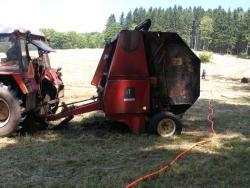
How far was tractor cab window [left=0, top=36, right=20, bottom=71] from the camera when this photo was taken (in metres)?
7.95

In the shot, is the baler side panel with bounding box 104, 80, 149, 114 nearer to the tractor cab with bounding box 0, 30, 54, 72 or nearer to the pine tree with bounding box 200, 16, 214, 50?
the tractor cab with bounding box 0, 30, 54, 72

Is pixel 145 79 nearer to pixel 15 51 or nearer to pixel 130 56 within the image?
pixel 130 56

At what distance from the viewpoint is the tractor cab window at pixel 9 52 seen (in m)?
7.95

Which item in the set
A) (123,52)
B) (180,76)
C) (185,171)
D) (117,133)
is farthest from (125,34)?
(185,171)

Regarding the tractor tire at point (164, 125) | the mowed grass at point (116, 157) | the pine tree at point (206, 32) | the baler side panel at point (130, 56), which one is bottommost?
the mowed grass at point (116, 157)

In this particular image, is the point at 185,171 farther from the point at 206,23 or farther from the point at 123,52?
the point at 206,23

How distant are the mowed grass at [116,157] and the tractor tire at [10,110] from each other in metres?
0.22

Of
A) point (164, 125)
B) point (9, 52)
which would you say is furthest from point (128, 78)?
point (9, 52)

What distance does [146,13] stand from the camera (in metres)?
145

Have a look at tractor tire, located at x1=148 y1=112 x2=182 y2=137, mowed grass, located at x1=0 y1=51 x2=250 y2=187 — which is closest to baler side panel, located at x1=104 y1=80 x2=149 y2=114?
tractor tire, located at x1=148 y1=112 x2=182 y2=137

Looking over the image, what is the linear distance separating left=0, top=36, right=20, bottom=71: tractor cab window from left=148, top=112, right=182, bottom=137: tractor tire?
2.79 meters

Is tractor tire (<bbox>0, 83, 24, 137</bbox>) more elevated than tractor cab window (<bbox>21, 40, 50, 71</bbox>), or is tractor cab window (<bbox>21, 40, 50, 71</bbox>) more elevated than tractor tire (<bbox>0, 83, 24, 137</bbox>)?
tractor cab window (<bbox>21, 40, 50, 71</bbox>)

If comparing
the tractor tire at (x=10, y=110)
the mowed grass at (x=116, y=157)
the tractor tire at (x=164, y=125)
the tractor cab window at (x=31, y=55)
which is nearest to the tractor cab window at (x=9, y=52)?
the tractor cab window at (x=31, y=55)

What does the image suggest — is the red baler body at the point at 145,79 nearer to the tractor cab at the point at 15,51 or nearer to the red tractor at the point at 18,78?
the red tractor at the point at 18,78
